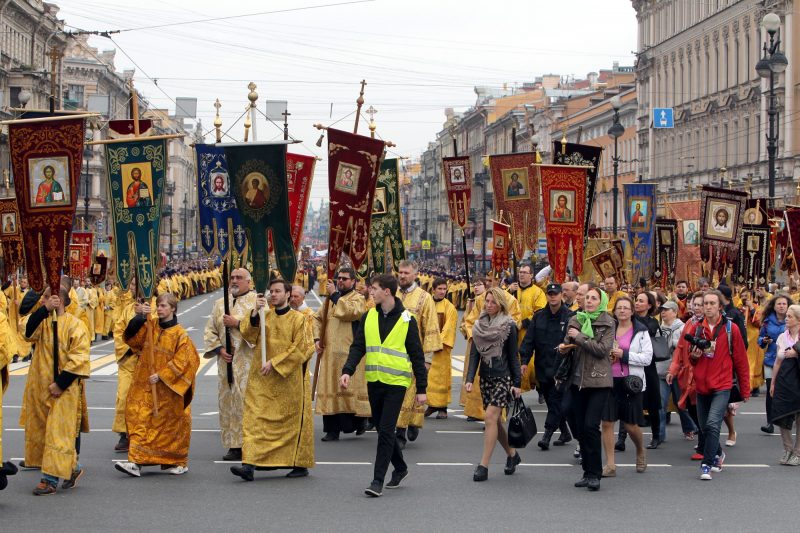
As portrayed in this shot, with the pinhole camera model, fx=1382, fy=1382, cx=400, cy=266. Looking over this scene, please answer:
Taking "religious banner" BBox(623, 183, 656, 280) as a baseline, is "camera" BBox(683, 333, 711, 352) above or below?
below

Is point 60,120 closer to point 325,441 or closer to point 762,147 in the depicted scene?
point 325,441

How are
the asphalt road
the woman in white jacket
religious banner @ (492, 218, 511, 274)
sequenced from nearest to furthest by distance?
the asphalt road, the woman in white jacket, religious banner @ (492, 218, 511, 274)

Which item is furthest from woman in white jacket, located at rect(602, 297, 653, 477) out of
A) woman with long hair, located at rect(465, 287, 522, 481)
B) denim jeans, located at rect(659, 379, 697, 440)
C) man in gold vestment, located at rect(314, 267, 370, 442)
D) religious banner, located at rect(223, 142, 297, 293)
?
religious banner, located at rect(223, 142, 297, 293)

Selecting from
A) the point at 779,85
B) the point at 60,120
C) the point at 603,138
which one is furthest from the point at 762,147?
the point at 60,120

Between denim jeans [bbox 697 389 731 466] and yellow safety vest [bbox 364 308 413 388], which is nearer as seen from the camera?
yellow safety vest [bbox 364 308 413 388]

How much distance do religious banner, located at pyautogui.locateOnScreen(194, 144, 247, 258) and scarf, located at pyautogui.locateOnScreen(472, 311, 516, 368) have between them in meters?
2.89

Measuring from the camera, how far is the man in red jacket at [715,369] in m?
11.8

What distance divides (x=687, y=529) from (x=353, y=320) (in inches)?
220

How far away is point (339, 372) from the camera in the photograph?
1422 cm

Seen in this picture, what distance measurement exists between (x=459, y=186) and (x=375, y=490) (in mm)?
12317

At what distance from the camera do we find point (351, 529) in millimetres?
9148

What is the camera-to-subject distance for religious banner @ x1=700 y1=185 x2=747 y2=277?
22.3 m

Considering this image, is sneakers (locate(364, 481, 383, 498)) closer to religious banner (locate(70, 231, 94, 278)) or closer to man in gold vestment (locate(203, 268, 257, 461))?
man in gold vestment (locate(203, 268, 257, 461))

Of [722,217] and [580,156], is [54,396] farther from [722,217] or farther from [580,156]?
[722,217]
